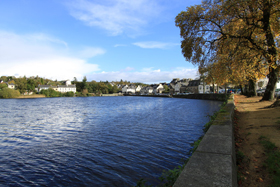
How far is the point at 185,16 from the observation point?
16031mm

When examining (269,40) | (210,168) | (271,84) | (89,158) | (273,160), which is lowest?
(89,158)

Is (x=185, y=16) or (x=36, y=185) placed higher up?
(x=185, y=16)

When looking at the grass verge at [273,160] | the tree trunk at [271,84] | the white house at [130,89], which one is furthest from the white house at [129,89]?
the grass verge at [273,160]

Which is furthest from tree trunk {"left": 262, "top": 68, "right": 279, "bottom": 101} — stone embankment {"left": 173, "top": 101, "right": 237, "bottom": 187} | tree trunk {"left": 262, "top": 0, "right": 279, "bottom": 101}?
stone embankment {"left": 173, "top": 101, "right": 237, "bottom": 187}

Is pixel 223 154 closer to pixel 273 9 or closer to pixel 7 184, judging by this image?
pixel 7 184

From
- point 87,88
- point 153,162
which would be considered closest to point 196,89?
point 87,88

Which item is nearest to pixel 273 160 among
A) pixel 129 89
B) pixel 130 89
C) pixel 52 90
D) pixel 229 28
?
pixel 229 28

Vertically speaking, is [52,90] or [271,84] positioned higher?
[52,90]

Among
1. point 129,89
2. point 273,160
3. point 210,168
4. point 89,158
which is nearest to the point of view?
point 210,168

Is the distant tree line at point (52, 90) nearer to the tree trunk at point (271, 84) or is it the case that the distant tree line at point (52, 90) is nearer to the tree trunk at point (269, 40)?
the tree trunk at point (271, 84)

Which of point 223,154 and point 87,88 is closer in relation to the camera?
point 223,154

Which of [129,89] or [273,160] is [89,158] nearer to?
[273,160]

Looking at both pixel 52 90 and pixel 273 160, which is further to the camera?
pixel 52 90

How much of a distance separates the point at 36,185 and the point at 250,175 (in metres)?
6.86
